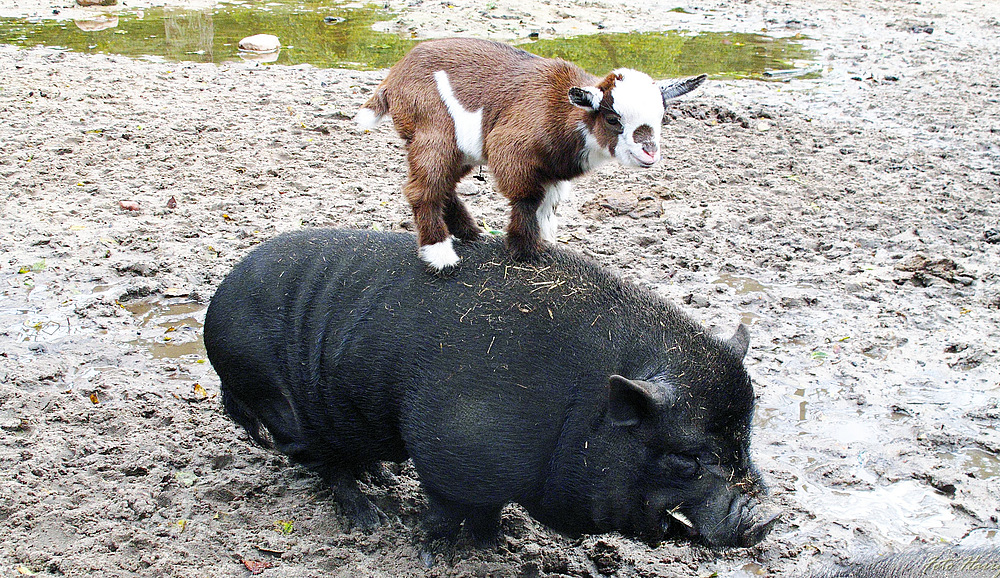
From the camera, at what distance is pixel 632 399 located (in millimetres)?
2703

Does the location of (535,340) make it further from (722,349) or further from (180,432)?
(180,432)

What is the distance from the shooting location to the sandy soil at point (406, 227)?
3.46 m

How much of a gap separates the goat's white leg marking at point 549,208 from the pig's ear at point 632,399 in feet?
2.68

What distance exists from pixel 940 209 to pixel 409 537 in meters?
4.78

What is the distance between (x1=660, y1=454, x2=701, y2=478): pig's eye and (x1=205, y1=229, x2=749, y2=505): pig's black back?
0.61 feet

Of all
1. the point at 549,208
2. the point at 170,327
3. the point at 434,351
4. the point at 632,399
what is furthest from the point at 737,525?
the point at 170,327

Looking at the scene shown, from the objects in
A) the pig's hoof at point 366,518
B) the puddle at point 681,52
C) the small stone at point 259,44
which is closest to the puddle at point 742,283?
the pig's hoof at point 366,518

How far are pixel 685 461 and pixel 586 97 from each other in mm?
1258

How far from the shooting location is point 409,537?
3.48 metres

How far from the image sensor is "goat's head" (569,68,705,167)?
9.78 ft

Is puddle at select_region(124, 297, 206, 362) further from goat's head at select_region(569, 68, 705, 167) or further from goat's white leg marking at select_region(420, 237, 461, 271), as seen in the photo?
goat's head at select_region(569, 68, 705, 167)

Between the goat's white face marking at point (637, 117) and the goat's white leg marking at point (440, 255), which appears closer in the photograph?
the goat's white face marking at point (637, 117)

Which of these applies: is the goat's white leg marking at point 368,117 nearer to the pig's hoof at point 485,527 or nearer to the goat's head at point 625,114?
the goat's head at point 625,114

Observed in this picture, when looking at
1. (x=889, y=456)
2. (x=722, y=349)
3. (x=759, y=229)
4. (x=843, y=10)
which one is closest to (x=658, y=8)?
(x=843, y=10)
